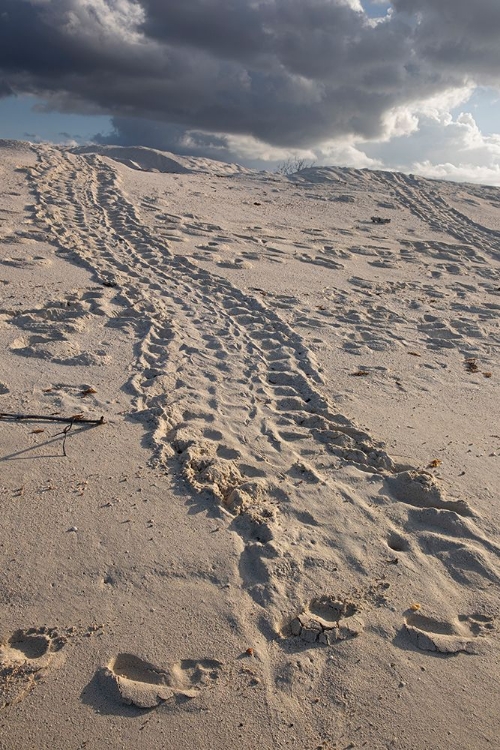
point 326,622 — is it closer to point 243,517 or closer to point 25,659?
point 243,517

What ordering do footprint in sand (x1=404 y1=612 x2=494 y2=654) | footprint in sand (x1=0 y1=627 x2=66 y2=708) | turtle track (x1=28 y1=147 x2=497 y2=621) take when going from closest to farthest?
footprint in sand (x1=0 y1=627 x2=66 y2=708) → footprint in sand (x1=404 y1=612 x2=494 y2=654) → turtle track (x1=28 y1=147 x2=497 y2=621)

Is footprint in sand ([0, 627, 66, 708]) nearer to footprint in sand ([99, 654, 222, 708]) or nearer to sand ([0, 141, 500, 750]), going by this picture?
sand ([0, 141, 500, 750])

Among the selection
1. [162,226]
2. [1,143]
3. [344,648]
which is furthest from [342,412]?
[1,143]

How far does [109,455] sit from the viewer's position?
10.7ft

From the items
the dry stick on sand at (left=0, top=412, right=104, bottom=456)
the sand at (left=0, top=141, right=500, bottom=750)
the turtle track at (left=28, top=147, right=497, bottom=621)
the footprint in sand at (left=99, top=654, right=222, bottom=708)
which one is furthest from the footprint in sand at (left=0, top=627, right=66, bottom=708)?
the dry stick on sand at (left=0, top=412, right=104, bottom=456)

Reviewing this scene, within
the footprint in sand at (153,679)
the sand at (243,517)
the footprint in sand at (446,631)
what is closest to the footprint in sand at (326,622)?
the sand at (243,517)

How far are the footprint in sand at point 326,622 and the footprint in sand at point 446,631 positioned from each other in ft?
0.77

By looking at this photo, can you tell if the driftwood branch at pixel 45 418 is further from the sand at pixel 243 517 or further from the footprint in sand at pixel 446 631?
the footprint in sand at pixel 446 631

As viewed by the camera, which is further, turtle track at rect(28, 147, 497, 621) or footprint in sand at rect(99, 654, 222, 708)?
turtle track at rect(28, 147, 497, 621)

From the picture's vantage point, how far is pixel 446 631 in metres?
2.37

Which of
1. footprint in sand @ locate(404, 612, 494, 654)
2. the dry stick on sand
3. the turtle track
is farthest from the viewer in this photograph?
the dry stick on sand

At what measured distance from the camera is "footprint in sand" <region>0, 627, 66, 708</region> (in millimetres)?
1999

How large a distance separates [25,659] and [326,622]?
121cm

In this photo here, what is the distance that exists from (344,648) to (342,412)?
199cm
